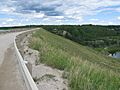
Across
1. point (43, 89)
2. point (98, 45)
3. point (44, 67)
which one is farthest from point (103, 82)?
point (98, 45)

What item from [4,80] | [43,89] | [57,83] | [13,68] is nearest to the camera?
[43,89]

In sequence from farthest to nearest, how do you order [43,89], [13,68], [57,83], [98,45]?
[98,45]
[13,68]
[57,83]
[43,89]

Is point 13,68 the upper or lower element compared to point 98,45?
upper

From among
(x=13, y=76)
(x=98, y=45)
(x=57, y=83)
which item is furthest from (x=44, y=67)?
(x=98, y=45)

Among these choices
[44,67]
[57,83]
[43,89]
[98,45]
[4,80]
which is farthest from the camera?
[98,45]

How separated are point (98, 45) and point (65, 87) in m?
182

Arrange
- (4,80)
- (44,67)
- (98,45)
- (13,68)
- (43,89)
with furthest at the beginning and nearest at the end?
(98,45), (13,68), (44,67), (4,80), (43,89)

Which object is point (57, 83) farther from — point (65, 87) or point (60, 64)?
point (60, 64)

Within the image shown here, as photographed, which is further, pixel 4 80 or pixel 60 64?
pixel 60 64

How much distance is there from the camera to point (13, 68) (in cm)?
1482

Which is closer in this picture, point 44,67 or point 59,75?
point 59,75

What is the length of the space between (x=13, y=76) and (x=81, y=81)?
11.6 feet

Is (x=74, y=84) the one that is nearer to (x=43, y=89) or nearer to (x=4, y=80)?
(x=43, y=89)

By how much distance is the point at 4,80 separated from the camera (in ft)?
39.0
